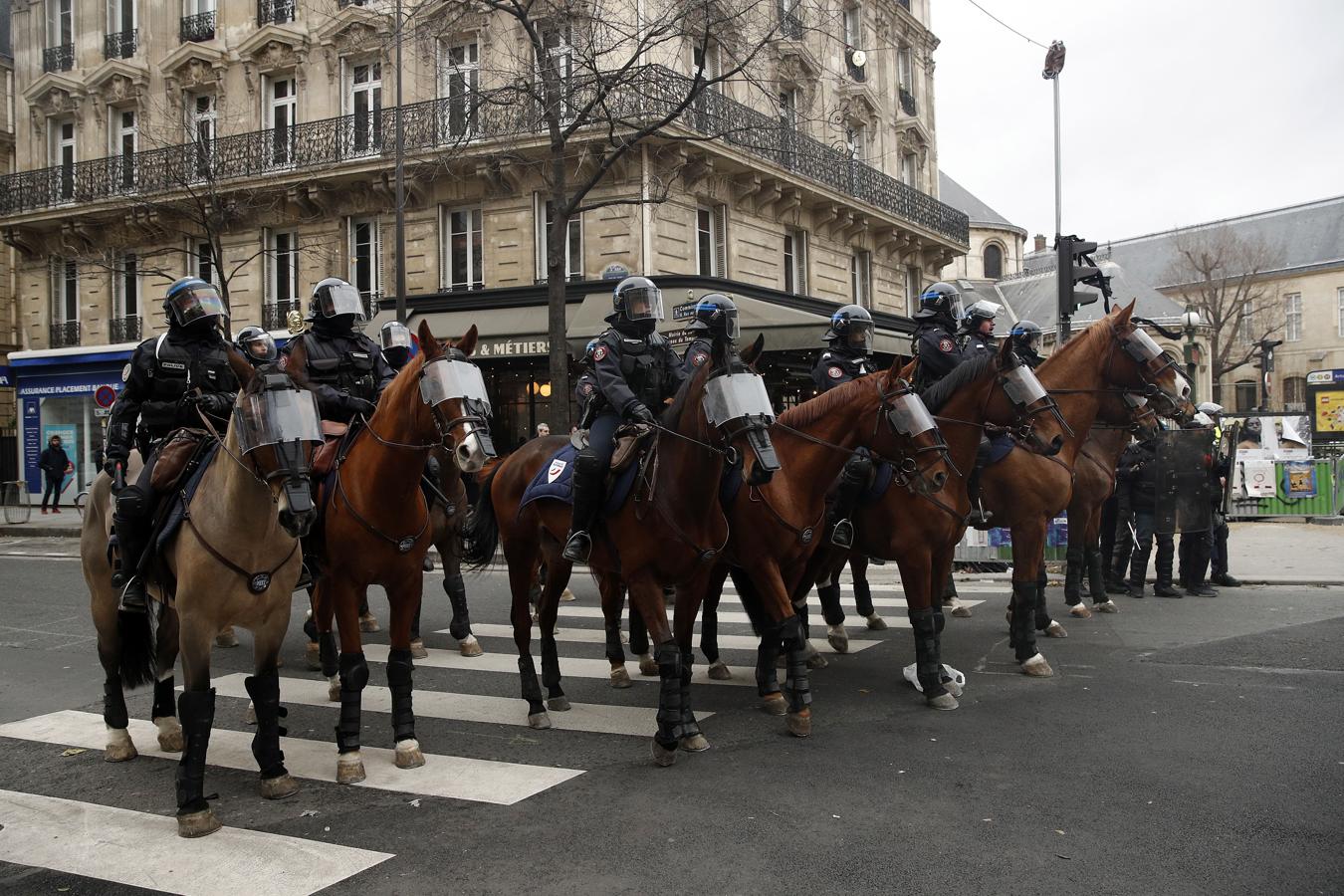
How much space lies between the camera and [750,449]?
217 inches

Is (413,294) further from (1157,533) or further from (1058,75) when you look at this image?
(1157,533)

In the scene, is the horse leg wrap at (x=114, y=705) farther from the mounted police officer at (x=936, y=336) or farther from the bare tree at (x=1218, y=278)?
the bare tree at (x=1218, y=278)

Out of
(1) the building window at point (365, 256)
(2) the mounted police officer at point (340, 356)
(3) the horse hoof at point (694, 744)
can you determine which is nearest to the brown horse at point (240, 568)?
(2) the mounted police officer at point (340, 356)

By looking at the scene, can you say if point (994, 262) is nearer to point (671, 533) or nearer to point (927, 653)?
point (927, 653)

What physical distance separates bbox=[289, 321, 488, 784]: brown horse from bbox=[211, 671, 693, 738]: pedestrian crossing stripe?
A: 105 centimetres

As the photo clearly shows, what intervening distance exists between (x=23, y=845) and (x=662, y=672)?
3077 millimetres

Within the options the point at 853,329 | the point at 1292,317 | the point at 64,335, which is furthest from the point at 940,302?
the point at 1292,317

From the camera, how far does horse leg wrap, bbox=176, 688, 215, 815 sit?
4.50 m

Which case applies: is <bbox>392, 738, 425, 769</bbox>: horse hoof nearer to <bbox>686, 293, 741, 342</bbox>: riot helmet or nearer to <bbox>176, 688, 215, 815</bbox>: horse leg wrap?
<bbox>176, 688, 215, 815</bbox>: horse leg wrap

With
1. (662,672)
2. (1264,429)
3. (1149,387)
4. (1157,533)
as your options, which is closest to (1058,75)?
(1264,429)

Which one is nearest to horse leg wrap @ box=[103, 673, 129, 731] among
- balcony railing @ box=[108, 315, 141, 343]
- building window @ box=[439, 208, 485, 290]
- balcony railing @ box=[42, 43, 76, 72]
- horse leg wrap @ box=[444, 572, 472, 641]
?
horse leg wrap @ box=[444, 572, 472, 641]

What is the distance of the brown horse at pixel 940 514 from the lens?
6.54 m

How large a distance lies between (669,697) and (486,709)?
1827mm

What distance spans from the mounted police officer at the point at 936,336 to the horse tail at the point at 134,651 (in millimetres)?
5590
